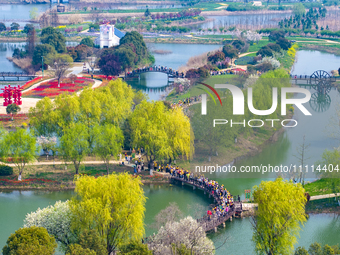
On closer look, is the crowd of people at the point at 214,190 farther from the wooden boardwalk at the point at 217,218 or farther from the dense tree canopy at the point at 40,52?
the dense tree canopy at the point at 40,52

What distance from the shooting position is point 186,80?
9150cm

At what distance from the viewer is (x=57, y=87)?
93625 mm

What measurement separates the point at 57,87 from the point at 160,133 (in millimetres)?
43045

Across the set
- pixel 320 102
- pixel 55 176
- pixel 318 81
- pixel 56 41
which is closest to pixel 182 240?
pixel 55 176

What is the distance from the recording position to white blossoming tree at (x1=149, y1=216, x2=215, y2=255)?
37125 millimetres

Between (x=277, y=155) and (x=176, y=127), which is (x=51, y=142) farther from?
(x=277, y=155)

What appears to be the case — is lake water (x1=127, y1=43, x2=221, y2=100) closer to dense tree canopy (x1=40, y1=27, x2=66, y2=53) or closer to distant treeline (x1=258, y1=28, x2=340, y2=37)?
distant treeline (x1=258, y1=28, x2=340, y2=37)

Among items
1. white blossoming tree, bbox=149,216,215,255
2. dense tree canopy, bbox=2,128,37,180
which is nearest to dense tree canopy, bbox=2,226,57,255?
white blossoming tree, bbox=149,216,215,255

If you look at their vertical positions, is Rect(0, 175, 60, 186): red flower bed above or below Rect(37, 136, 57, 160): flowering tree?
below

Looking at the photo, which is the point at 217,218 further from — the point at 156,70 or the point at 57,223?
the point at 156,70

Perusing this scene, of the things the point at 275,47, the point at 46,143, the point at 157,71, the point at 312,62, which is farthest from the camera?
the point at 312,62

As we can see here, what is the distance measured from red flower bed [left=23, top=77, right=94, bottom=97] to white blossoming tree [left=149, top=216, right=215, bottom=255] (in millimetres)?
53012

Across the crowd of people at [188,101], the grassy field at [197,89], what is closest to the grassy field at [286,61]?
the grassy field at [197,89]

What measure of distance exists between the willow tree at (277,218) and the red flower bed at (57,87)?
181ft
